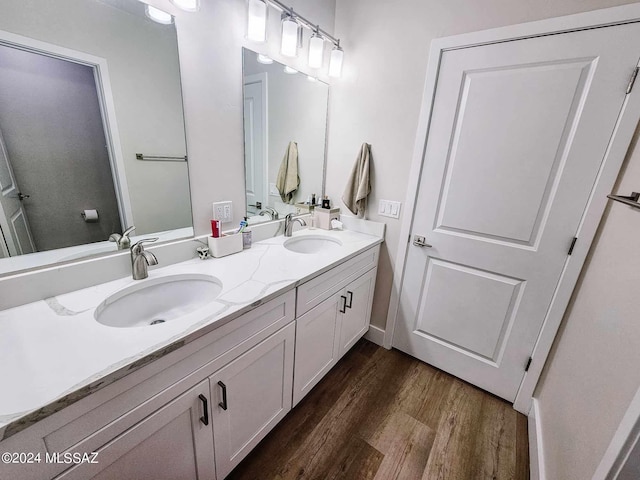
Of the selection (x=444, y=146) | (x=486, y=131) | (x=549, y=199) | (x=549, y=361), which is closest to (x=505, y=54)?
(x=486, y=131)

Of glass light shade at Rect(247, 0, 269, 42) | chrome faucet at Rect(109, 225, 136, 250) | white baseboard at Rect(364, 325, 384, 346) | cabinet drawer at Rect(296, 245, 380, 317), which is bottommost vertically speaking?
white baseboard at Rect(364, 325, 384, 346)

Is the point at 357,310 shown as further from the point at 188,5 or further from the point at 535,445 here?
the point at 188,5

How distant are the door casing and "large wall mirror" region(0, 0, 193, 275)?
1.29 meters

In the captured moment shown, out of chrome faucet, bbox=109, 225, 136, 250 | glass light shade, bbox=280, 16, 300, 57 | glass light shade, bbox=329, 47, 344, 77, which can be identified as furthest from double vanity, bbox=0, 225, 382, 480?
glass light shade, bbox=329, 47, 344, 77

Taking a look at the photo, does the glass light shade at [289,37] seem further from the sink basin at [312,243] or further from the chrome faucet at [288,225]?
the sink basin at [312,243]

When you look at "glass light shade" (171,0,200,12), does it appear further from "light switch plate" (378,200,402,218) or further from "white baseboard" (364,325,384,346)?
"white baseboard" (364,325,384,346)

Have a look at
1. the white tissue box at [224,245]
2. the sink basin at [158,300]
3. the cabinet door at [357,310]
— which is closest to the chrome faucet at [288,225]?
the white tissue box at [224,245]

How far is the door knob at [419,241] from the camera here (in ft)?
5.46

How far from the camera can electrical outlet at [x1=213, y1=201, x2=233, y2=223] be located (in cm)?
136

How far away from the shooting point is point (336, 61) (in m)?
1.71

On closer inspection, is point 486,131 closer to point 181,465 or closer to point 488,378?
point 488,378

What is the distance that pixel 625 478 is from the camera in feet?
2.26

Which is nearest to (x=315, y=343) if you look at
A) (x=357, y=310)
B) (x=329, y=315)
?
(x=329, y=315)

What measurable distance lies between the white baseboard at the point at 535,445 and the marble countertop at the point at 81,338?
4.36 ft
